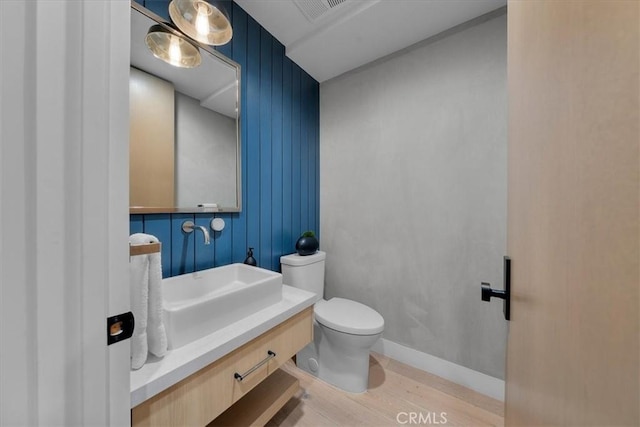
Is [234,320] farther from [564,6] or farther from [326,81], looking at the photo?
[326,81]

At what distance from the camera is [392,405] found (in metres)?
1.34

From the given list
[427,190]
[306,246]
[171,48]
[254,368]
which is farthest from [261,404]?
[171,48]

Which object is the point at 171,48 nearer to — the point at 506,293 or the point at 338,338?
the point at 506,293

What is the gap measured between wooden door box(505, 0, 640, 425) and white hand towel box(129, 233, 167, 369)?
0.88 metres

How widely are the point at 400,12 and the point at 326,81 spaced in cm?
81

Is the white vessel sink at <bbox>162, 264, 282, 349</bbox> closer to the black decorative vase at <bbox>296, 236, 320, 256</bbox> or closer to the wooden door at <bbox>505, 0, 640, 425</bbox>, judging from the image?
the black decorative vase at <bbox>296, 236, 320, 256</bbox>

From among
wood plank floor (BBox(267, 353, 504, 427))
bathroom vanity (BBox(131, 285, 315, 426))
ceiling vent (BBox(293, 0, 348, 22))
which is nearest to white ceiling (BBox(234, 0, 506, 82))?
ceiling vent (BBox(293, 0, 348, 22))

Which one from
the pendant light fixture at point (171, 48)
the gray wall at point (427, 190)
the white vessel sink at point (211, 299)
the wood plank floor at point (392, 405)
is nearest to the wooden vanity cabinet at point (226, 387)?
the white vessel sink at point (211, 299)

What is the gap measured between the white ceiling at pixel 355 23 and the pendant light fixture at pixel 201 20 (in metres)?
0.44

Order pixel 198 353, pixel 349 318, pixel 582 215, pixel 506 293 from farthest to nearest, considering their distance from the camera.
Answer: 1. pixel 349 318
2. pixel 198 353
3. pixel 506 293
4. pixel 582 215

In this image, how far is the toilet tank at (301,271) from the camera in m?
1.65

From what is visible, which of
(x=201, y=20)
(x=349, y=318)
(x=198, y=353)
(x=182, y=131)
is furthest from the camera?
(x=349, y=318)

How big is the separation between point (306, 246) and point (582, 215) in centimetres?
156

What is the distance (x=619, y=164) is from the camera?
0.63 feet
